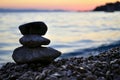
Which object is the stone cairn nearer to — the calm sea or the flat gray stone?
the flat gray stone

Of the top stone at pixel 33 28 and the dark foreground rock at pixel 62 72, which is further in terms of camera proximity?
the top stone at pixel 33 28

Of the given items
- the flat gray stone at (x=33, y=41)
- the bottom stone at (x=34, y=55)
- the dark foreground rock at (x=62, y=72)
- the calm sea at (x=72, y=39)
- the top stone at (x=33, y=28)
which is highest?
the top stone at (x=33, y=28)

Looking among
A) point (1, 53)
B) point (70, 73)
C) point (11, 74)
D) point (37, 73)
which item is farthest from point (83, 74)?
point (1, 53)

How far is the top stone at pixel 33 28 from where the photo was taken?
14227mm

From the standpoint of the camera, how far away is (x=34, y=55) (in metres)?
13.9

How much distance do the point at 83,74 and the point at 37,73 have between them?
5.84 feet

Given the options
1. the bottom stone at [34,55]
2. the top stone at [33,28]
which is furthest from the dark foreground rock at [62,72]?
the top stone at [33,28]

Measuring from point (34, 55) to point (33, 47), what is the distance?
0.47 meters

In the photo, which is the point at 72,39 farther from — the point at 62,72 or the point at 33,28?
the point at 62,72

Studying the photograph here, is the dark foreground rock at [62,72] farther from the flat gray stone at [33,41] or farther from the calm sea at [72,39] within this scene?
the calm sea at [72,39]

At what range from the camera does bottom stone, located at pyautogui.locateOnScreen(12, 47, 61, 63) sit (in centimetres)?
1388

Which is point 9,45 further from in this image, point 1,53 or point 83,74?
point 83,74

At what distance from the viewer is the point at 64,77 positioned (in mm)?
11859

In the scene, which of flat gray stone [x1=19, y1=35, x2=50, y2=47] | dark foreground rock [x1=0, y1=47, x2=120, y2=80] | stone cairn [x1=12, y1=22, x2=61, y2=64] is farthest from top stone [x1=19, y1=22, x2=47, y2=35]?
dark foreground rock [x1=0, y1=47, x2=120, y2=80]
